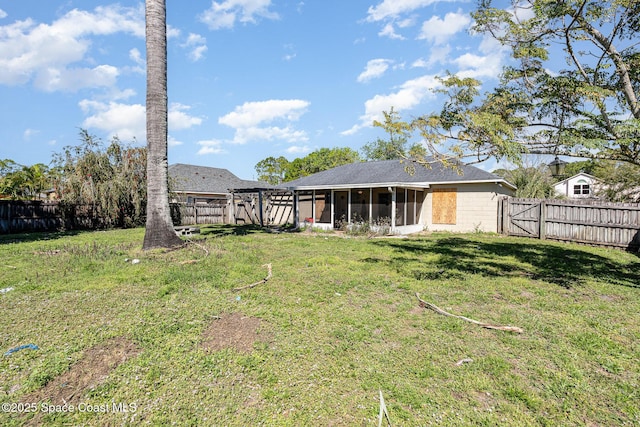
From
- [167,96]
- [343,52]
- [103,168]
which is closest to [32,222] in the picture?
[103,168]

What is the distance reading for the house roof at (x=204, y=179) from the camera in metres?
24.6

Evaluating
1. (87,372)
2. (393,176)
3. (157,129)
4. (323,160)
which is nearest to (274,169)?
(323,160)

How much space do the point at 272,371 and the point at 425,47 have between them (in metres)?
11.1

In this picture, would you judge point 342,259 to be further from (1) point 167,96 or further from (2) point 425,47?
(2) point 425,47

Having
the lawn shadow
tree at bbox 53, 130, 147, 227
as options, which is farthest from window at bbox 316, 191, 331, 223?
tree at bbox 53, 130, 147, 227

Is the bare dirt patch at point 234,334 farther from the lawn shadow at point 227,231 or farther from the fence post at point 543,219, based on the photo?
the fence post at point 543,219

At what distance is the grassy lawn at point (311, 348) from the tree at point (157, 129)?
78.4 inches

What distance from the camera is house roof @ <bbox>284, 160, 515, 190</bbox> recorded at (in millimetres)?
14023

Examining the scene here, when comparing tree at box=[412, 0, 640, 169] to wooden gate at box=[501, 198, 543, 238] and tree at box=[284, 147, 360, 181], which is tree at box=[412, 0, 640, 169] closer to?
wooden gate at box=[501, 198, 543, 238]

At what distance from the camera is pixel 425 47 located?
10438 millimetres

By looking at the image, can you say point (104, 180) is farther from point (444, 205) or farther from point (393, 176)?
point (444, 205)

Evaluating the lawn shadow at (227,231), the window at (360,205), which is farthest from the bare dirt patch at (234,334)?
the window at (360,205)

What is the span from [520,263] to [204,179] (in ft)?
80.6

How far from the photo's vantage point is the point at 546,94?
4945 mm
